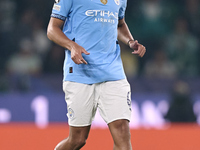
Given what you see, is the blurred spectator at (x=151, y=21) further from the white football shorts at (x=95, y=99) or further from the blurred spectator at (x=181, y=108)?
the white football shorts at (x=95, y=99)

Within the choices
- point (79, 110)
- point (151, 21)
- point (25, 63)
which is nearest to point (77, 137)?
point (79, 110)

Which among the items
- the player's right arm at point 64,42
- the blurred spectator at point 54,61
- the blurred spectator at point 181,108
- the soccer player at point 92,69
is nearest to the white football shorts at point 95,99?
the soccer player at point 92,69

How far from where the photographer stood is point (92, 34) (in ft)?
13.6

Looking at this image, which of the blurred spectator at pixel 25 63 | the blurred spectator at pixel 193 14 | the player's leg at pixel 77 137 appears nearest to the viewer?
the player's leg at pixel 77 137

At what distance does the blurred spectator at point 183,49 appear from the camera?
9.59m

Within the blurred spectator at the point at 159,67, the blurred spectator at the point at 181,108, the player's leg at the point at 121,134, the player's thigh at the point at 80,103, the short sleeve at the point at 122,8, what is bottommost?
the blurred spectator at the point at 181,108

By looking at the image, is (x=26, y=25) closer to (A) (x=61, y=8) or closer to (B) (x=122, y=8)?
(B) (x=122, y=8)

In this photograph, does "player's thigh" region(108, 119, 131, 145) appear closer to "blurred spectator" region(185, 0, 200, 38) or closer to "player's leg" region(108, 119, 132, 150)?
"player's leg" region(108, 119, 132, 150)

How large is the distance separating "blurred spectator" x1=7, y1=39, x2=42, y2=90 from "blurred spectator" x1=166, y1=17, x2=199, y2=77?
265cm

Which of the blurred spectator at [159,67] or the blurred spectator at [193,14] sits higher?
the blurred spectator at [193,14]

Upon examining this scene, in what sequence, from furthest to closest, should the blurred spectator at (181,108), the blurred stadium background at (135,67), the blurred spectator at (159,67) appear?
the blurred spectator at (159,67), the blurred stadium background at (135,67), the blurred spectator at (181,108)

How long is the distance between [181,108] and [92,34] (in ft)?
14.6

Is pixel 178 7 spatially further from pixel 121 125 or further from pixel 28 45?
pixel 121 125

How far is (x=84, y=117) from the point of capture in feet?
13.7
